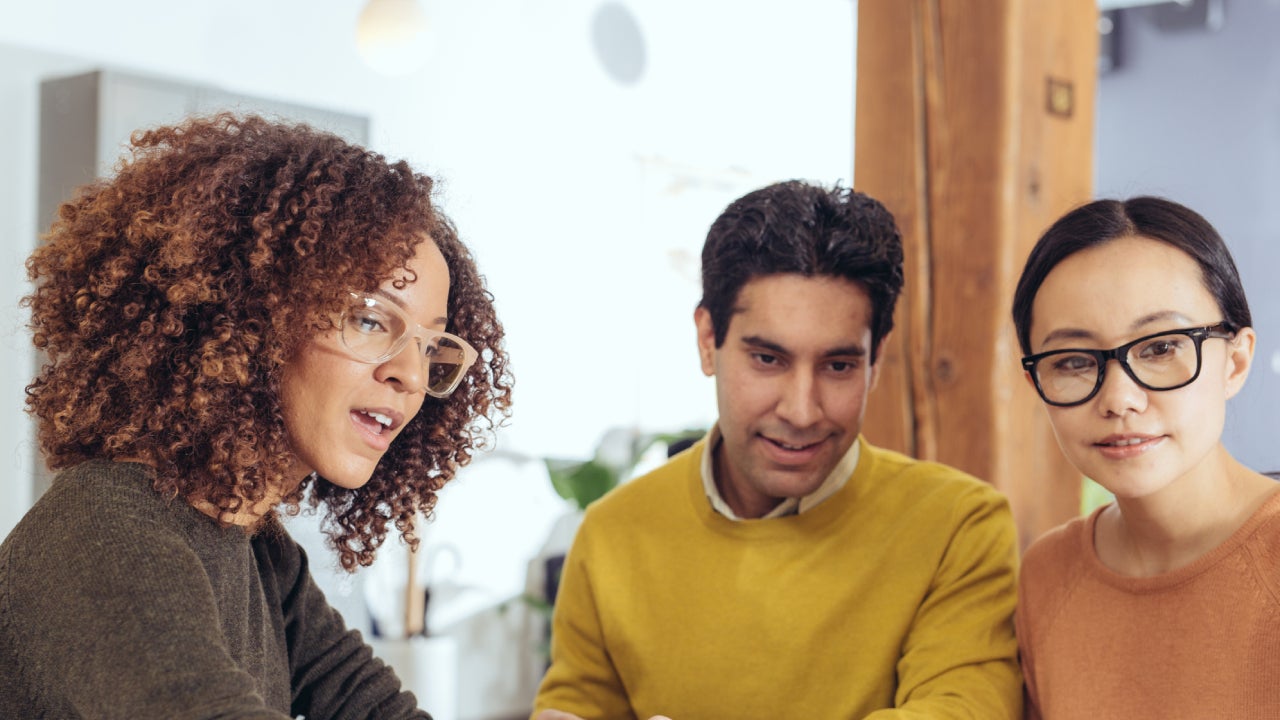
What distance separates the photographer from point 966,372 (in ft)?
7.56

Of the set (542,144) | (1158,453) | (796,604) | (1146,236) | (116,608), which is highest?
(542,144)

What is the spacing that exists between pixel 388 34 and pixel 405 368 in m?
2.17

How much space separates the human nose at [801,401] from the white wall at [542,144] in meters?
2.25

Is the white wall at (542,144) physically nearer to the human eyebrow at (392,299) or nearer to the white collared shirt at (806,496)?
the white collared shirt at (806,496)

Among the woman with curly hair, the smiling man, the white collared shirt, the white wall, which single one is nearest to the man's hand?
the smiling man

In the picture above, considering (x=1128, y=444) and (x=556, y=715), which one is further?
(x=556, y=715)

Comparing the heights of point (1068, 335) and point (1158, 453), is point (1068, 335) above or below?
above

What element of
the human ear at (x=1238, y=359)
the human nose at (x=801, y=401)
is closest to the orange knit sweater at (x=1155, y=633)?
the human ear at (x=1238, y=359)

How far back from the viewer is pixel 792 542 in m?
1.94

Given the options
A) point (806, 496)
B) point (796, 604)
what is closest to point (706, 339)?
point (806, 496)

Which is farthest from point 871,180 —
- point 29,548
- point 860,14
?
point 29,548

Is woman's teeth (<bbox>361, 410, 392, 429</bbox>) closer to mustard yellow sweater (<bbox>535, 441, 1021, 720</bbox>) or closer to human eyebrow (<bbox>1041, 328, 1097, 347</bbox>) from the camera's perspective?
mustard yellow sweater (<bbox>535, 441, 1021, 720</bbox>)

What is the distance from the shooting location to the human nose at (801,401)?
1873 millimetres

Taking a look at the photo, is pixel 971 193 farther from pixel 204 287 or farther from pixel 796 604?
pixel 204 287
